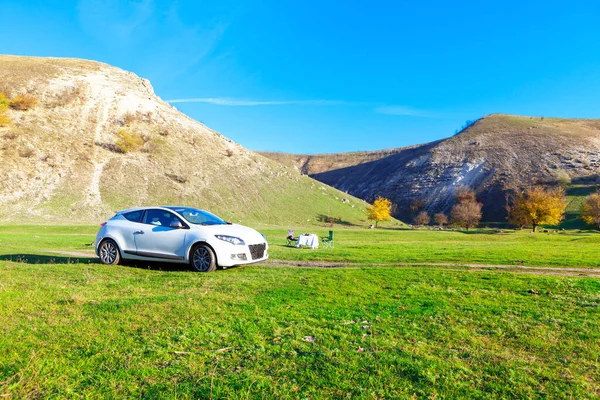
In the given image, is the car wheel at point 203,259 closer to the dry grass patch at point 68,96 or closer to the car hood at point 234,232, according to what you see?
the car hood at point 234,232

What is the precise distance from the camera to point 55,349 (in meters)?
4.81

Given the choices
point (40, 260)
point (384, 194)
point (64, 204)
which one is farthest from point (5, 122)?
point (384, 194)

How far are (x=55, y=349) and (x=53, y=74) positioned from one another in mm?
102341

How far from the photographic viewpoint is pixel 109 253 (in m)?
12.7

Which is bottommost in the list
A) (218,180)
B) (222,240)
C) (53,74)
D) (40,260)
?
(40,260)

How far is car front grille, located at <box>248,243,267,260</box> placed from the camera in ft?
39.5

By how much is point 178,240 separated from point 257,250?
2574mm

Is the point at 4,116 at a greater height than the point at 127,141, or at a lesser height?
greater

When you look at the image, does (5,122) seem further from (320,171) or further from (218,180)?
(320,171)

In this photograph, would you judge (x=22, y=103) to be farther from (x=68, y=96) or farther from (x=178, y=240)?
(x=178, y=240)

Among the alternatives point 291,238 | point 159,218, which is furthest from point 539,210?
point 159,218

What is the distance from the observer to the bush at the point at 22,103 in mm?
70188

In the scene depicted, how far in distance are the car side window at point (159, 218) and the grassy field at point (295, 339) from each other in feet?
9.03

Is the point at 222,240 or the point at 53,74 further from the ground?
the point at 53,74
